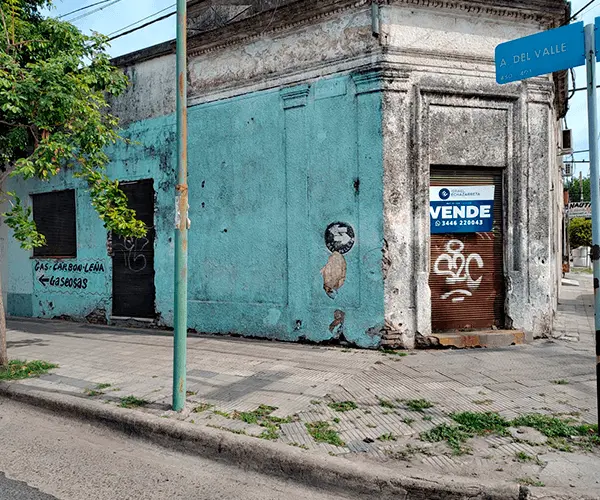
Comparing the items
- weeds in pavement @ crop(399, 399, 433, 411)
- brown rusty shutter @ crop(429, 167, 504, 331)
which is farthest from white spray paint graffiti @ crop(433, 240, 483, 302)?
weeds in pavement @ crop(399, 399, 433, 411)

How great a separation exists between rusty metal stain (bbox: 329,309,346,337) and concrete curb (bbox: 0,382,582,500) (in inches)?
145

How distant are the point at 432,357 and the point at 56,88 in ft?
20.3

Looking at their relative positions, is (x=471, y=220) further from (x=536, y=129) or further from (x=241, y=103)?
(x=241, y=103)

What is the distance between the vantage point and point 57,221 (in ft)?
39.2

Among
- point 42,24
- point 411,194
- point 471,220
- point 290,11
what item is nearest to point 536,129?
point 471,220

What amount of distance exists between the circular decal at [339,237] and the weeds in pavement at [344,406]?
313 cm

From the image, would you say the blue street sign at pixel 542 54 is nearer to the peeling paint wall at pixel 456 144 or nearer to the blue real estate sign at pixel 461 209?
the peeling paint wall at pixel 456 144

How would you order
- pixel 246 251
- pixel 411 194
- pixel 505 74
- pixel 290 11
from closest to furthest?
pixel 505 74 → pixel 411 194 → pixel 290 11 → pixel 246 251

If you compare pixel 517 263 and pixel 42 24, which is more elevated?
pixel 42 24

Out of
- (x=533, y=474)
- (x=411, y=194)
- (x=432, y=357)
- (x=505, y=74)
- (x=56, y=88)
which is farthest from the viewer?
(x=411, y=194)

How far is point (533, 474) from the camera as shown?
11.8 ft

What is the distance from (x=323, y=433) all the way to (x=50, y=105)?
532 cm

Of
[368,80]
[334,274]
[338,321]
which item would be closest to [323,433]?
[338,321]

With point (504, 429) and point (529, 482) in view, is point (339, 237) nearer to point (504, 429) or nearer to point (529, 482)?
point (504, 429)
